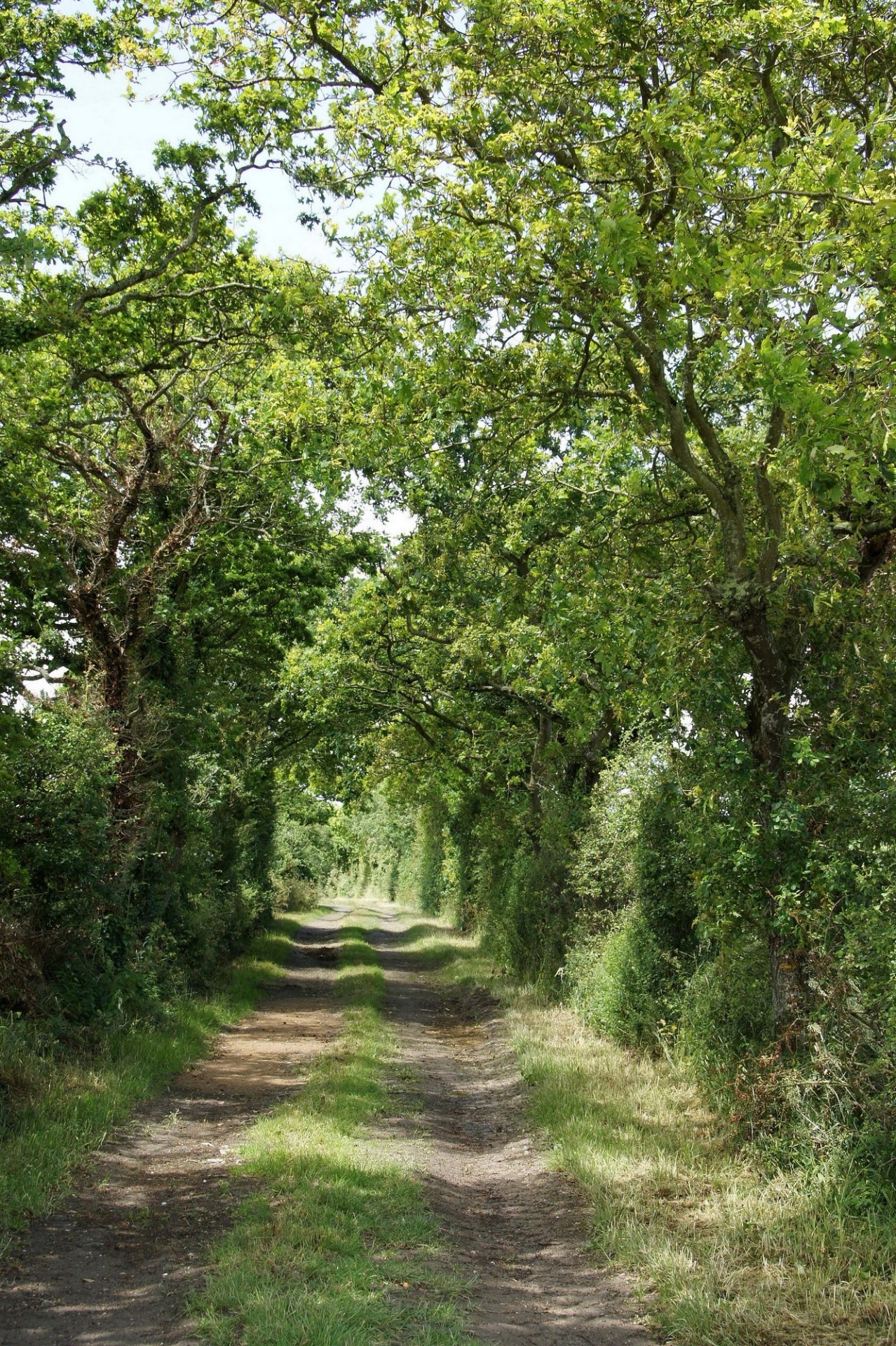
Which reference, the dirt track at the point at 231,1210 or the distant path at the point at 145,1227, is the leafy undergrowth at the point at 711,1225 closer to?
the dirt track at the point at 231,1210

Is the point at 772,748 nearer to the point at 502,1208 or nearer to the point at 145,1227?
the point at 502,1208

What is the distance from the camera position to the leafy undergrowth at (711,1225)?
17.3 feet

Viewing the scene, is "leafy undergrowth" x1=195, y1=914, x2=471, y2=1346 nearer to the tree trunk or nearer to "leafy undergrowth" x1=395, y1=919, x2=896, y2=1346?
"leafy undergrowth" x1=395, y1=919, x2=896, y2=1346

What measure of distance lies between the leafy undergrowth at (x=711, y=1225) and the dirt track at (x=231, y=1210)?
0.92 ft

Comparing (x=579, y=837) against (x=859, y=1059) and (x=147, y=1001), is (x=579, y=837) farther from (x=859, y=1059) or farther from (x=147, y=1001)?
(x=859, y=1059)

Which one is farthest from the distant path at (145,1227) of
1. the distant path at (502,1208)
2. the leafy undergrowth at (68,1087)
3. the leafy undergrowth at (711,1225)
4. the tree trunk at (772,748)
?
the tree trunk at (772,748)

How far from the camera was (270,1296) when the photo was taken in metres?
5.22

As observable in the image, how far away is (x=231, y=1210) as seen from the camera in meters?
7.02

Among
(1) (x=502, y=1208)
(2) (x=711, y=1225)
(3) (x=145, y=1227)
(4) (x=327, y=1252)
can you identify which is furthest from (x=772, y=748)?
(3) (x=145, y=1227)

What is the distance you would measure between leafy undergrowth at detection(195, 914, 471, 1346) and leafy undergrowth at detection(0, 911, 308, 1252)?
143cm

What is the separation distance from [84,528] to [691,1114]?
11023mm

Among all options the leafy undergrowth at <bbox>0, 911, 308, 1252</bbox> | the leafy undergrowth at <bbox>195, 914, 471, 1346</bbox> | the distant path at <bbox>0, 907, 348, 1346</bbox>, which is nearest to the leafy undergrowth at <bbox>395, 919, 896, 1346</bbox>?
the leafy undergrowth at <bbox>195, 914, 471, 1346</bbox>

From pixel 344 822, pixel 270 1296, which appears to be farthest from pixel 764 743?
pixel 344 822

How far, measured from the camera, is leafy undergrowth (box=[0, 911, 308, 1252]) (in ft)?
23.7
